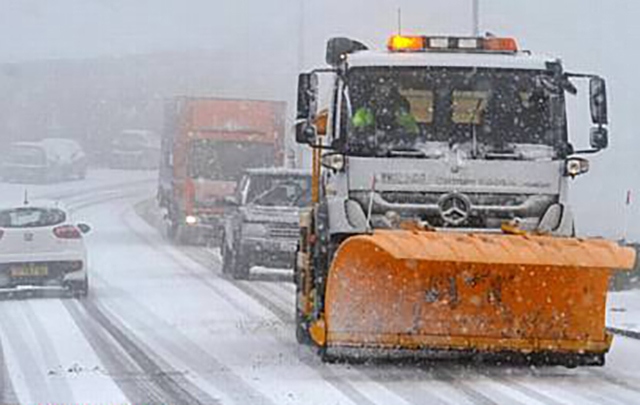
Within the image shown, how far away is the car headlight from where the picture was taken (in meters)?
22.3

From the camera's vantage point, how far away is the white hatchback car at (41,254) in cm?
1947

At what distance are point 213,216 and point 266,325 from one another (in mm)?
14004

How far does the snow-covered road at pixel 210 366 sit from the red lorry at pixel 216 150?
27.9 ft

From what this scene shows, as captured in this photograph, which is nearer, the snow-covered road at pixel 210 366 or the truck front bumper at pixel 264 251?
the snow-covered road at pixel 210 366

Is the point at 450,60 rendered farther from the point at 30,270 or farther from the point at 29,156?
the point at 29,156

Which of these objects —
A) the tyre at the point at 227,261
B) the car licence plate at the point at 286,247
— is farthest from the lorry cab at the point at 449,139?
the tyre at the point at 227,261

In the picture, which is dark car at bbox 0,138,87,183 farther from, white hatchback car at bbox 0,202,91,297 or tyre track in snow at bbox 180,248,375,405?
white hatchback car at bbox 0,202,91,297

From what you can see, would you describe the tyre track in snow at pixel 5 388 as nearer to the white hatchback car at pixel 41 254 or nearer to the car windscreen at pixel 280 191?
the white hatchback car at pixel 41 254

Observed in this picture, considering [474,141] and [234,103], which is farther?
[234,103]

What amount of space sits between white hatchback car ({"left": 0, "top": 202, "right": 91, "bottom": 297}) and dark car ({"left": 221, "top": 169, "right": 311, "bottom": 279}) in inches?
127

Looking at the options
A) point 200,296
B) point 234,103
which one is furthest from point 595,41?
point 200,296

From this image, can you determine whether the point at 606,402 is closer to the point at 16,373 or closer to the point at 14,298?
the point at 16,373

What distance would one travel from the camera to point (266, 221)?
22.4m

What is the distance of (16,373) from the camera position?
1182cm
